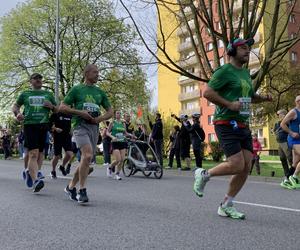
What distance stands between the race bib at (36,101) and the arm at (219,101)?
3697mm

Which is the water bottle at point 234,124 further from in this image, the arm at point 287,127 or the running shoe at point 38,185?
the arm at point 287,127

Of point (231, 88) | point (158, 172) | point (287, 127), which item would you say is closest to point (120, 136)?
point (158, 172)

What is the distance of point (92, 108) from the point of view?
265 inches

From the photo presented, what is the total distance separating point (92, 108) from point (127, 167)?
6.83 meters

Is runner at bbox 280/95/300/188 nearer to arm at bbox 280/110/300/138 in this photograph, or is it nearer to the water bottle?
arm at bbox 280/110/300/138

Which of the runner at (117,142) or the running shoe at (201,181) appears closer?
the running shoe at (201,181)

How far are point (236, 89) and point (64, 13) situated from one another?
33.2 meters

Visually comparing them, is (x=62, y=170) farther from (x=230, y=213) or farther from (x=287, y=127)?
(x=230, y=213)

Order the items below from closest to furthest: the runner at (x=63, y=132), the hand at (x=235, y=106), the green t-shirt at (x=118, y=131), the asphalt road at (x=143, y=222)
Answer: the asphalt road at (x=143, y=222) < the hand at (x=235, y=106) < the runner at (x=63, y=132) < the green t-shirt at (x=118, y=131)

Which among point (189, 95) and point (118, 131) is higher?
point (189, 95)

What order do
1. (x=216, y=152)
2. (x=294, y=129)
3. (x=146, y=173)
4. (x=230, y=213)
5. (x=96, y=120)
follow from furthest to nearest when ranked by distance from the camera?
(x=216, y=152)
(x=146, y=173)
(x=294, y=129)
(x=96, y=120)
(x=230, y=213)

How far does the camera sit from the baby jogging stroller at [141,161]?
1264cm

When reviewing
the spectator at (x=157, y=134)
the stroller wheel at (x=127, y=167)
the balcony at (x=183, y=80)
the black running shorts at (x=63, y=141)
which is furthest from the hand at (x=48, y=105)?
the balcony at (x=183, y=80)

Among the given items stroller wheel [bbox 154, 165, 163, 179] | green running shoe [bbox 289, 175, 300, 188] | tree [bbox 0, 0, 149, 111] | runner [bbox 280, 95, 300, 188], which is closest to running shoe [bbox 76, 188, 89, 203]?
runner [bbox 280, 95, 300, 188]
